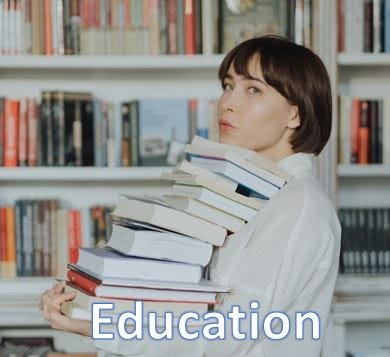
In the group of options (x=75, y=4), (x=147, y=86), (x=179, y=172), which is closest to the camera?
(x=179, y=172)

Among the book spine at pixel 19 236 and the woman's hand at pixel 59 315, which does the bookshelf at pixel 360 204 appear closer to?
the book spine at pixel 19 236

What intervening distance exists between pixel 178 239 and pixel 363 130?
143 centimetres

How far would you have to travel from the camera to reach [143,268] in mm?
1284

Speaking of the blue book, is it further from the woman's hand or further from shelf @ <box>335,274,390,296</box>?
the woman's hand

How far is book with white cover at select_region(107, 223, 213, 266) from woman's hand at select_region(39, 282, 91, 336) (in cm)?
→ 13

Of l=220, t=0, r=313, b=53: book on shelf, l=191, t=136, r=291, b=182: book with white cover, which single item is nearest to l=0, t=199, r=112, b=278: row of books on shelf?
l=220, t=0, r=313, b=53: book on shelf

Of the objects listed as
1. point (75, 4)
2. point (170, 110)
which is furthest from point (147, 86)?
point (75, 4)

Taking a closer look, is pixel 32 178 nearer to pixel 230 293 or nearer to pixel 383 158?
pixel 383 158

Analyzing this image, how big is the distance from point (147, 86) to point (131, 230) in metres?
1.52

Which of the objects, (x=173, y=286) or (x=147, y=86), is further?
(x=147, y=86)

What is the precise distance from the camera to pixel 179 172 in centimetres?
138

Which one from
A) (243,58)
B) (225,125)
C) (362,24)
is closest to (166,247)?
(225,125)

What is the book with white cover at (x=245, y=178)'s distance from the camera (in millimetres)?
1345

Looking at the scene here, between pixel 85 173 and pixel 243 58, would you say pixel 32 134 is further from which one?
pixel 243 58
